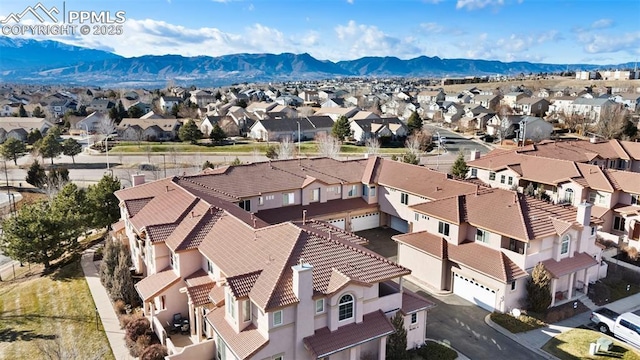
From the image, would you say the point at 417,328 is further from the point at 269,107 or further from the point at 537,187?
the point at 269,107

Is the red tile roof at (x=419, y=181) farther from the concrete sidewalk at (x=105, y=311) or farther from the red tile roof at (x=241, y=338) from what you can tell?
the concrete sidewalk at (x=105, y=311)

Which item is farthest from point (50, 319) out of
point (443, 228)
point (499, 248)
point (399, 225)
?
point (399, 225)

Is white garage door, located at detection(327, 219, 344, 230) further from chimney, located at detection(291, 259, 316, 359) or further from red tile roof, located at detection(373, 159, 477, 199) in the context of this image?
chimney, located at detection(291, 259, 316, 359)

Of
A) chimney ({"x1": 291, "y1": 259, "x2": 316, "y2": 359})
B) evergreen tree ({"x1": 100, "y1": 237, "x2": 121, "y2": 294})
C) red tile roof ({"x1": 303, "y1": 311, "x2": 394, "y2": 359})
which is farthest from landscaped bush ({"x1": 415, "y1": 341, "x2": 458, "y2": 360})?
evergreen tree ({"x1": 100, "y1": 237, "x2": 121, "y2": 294})

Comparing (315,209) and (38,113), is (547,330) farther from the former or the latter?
(38,113)

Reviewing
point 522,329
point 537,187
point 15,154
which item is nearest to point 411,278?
point 522,329

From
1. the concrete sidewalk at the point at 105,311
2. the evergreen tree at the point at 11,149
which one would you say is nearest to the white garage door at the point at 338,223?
the concrete sidewalk at the point at 105,311
